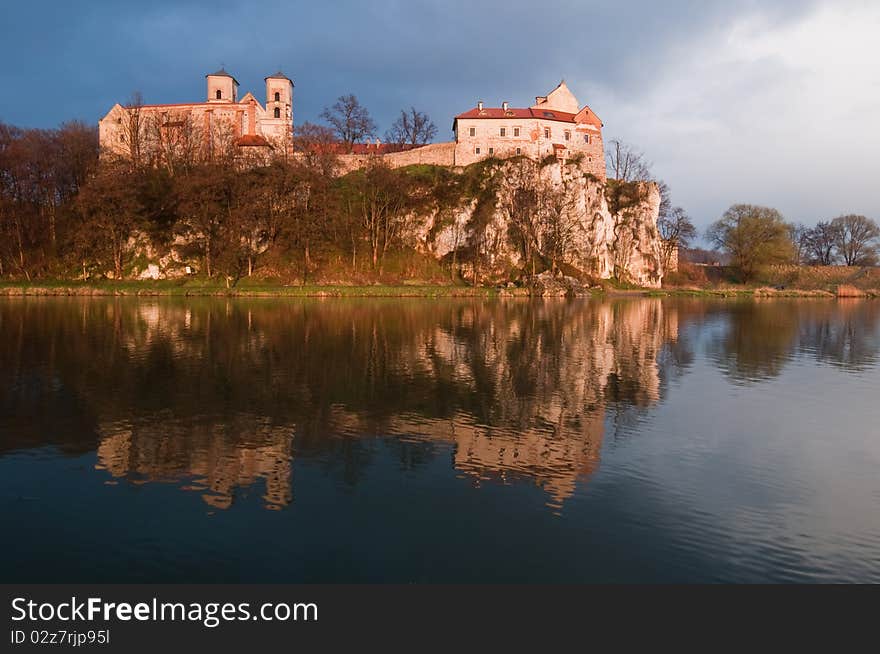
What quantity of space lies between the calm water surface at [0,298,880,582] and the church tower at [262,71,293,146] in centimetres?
7162

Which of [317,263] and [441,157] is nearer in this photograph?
[317,263]

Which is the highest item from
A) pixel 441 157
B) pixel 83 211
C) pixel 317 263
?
pixel 441 157

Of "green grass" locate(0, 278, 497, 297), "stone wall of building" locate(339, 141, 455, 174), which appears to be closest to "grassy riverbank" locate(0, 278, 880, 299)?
"green grass" locate(0, 278, 497, 297)

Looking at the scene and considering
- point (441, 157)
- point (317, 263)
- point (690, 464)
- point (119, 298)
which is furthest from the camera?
point (441, 157)

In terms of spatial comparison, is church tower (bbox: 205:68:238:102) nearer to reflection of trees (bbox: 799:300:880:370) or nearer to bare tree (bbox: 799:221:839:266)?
reflection of trees (bbox: 799:300:880:370)

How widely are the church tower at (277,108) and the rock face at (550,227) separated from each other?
29.5m

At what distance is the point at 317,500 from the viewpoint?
30.8 feet

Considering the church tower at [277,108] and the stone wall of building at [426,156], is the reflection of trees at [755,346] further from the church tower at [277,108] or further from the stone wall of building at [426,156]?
the church tower at [277,108]

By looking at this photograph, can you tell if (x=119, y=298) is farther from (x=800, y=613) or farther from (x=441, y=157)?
(x=800, y=613)

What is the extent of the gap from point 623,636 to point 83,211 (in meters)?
75.3

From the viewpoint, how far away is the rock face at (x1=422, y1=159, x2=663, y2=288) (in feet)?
255

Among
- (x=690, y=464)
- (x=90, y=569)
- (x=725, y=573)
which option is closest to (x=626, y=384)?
(x=690, y=464)

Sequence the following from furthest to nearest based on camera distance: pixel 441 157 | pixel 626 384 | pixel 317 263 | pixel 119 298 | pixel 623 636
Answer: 1. pixel 441 157
2. pixel 317 263
3. pixel 119 298
4. pixel 626 384
5. pixel 623 636

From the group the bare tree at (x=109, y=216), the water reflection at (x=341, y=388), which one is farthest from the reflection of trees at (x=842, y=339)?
the bare tree at (x=109, y=216)
